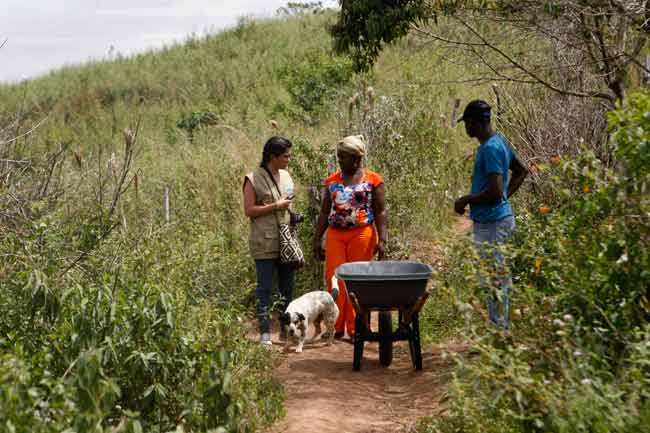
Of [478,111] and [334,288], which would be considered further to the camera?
[334,288]

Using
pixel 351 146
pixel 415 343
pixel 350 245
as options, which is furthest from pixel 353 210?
pixel 415 343

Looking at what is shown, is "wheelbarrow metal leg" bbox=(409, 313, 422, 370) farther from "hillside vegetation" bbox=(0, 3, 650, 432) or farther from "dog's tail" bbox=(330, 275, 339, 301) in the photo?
"dog's tail" bbox=(330, 275, 339, 301)

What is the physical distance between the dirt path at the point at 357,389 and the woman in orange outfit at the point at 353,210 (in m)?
0.93

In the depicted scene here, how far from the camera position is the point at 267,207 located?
25.3 ft

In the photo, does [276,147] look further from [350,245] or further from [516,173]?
[516,173]

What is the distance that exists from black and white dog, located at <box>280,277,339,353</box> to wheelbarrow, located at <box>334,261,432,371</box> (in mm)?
704

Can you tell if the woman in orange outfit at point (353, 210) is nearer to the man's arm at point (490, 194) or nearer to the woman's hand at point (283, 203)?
the woman's hand at point (283, 203)

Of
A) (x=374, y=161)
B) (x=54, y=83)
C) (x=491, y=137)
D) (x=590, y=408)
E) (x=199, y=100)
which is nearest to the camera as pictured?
(x=590, y=408)

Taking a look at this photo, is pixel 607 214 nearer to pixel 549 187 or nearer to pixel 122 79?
pixel 549 187

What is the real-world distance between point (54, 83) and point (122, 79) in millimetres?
3381

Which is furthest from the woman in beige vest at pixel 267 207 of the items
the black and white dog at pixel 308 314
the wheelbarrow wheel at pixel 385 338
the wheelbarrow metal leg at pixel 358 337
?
the wheelbarrow wheel at pixel 385 338

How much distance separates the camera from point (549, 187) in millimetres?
8891

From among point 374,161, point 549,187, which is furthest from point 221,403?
point 374,161

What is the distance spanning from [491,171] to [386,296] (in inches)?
49.3
